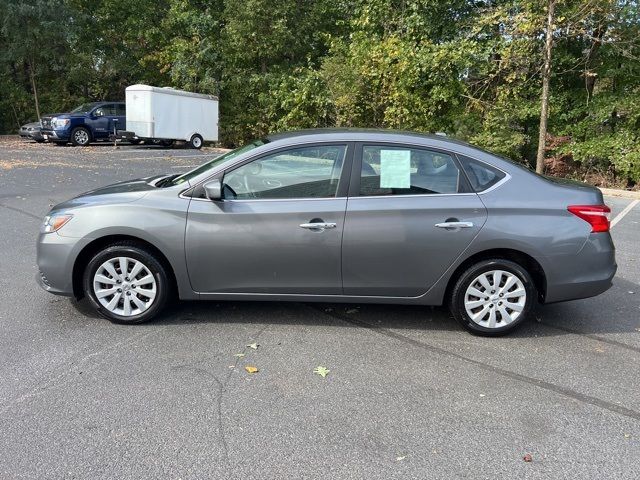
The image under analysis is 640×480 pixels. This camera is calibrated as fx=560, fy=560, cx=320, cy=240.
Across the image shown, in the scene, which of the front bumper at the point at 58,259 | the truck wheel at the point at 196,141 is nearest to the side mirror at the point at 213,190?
the front bumper at the point at 58,259

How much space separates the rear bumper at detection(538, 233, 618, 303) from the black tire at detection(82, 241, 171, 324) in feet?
9.93

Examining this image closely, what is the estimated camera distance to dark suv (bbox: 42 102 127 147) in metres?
22.2

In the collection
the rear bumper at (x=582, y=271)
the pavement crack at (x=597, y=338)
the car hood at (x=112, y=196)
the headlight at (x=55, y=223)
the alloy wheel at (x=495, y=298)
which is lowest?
the pavement crack at (x=597, y=338)

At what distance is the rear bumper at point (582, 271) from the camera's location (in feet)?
14.5

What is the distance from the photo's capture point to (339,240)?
14.3ft

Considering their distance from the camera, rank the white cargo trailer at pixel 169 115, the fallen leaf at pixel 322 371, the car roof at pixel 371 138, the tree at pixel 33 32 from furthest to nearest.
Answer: the tree at pixel 33 32
the white cargo trailer at pixel 169 115
the car roof at pixel 371 138
the fallen leaf at pixel 322 371

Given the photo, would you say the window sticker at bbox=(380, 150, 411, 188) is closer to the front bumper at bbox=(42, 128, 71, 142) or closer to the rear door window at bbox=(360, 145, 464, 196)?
the rear door window at bbox=(360, 145, 464, 196)

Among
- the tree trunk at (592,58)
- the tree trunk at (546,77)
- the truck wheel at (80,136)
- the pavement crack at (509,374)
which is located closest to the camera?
the pavement crack at (509,374)

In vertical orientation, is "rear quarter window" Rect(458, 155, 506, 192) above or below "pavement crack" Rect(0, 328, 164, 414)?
above

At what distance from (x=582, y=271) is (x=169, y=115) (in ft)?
69.1

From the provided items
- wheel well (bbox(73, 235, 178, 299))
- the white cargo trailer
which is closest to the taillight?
wheel well (bbox(73, 235, 178, 299))

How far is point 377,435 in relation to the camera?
3129mm

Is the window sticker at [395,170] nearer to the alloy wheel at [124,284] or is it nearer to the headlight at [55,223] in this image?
the alloy wheel at [124,284]

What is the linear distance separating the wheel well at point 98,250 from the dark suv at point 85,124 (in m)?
19.9
